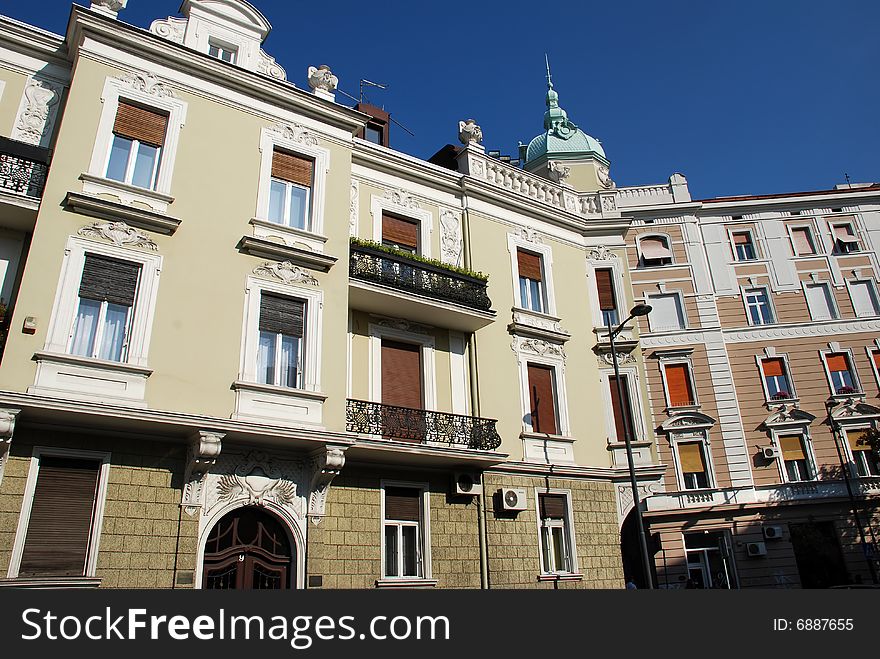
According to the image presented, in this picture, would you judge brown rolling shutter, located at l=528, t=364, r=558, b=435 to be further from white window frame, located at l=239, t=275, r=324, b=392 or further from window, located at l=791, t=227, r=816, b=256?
window, located at l=791, t=227, r=816, b=256

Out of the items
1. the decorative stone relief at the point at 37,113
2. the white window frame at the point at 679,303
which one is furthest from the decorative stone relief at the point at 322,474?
the white window frame at the point at 679,303

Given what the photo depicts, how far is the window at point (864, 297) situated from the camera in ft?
85.7

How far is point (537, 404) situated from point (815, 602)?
10602 millimetres

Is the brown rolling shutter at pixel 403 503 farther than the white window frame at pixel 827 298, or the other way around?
the white window frame at pixel 827 298

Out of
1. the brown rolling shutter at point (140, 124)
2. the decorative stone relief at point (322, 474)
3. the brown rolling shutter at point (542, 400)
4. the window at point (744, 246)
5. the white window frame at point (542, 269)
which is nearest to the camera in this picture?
the decorative stone relief at point (322, 474)

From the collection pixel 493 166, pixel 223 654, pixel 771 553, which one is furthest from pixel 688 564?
pixel 223 654

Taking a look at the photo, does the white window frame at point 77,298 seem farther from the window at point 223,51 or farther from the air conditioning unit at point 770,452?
the air conditioning unit at point 770,452

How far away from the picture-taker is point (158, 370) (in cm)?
1162

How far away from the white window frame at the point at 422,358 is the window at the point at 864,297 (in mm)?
19565

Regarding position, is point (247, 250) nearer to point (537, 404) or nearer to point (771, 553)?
point (537, 404)

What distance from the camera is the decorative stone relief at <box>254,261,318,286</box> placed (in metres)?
13.5

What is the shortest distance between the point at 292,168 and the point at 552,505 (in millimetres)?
10236

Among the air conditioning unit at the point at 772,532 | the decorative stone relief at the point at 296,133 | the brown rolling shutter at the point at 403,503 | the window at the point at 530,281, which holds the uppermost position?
the decorative stone relief at the point at 296,133

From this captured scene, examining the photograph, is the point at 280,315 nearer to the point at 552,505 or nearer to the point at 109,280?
→ the point at 109,280
